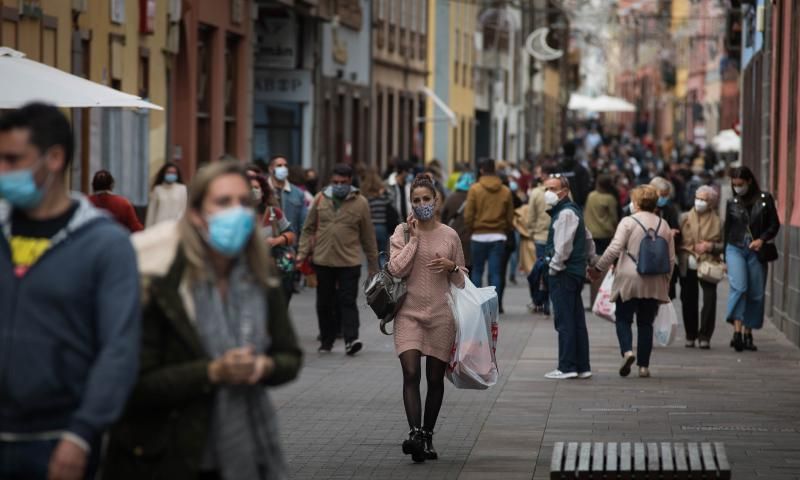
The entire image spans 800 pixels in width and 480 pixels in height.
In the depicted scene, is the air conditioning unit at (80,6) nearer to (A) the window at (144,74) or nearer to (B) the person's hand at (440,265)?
(A) the window at (144,74)

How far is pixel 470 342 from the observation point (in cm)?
1156

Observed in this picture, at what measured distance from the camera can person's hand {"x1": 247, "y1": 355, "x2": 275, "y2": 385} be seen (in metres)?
5.62

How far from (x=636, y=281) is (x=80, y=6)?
9790 millimetres

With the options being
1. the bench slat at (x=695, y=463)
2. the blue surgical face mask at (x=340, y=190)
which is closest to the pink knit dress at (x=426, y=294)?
the bench slat at (x=695, y=463)

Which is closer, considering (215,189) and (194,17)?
(215,189)

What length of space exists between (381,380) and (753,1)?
14255 mm

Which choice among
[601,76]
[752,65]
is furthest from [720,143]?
[601,76]

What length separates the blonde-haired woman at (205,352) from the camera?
18.4 ft

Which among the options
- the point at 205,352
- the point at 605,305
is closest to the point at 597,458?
the point at 205,352

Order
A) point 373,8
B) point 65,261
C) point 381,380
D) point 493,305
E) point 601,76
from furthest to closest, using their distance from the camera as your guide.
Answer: point 601,76 < point 373,8 < point 381,380 < point 493,305 < point 65,261

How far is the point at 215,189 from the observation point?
18.8ft

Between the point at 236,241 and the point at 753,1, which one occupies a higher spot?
the point at 753,1

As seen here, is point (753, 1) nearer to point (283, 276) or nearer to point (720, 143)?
point (283, 276)

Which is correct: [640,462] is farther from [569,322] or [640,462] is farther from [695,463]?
[569,322]
